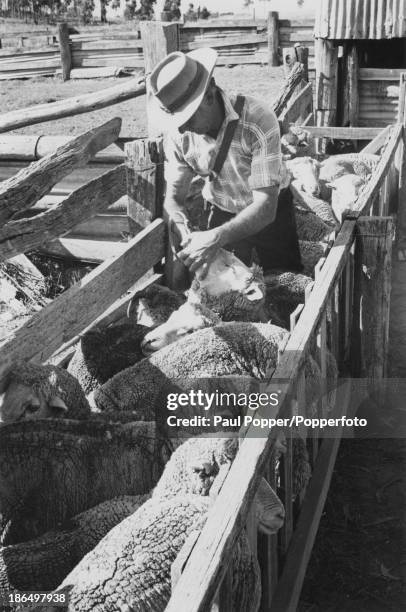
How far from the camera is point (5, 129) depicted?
5.46m

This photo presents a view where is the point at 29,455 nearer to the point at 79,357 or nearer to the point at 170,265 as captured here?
the point at 79,357

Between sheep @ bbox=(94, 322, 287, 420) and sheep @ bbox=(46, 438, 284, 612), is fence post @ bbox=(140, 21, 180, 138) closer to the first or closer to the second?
sheep @ bbox=(94, 322, 287, 420)

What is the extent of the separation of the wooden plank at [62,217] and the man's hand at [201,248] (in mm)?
805

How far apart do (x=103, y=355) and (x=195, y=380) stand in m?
0.73

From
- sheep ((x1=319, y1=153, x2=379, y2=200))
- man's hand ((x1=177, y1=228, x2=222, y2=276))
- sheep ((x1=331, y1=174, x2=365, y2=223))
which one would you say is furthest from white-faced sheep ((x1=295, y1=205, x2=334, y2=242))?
man's hand ((x1=177, y1=228, x2=222, y2=276))

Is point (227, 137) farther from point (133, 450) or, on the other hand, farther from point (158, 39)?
point (133, 450)

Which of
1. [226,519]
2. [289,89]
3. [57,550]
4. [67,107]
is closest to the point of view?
[226,519]

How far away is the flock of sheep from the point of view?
2.55m

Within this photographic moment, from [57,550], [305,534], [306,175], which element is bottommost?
[305,534]

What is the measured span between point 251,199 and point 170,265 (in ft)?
2.75

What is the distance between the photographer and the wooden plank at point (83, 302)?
12.1 feet

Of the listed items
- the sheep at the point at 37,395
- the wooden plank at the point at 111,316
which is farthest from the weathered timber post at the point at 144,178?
the sheep at the point at 37,395

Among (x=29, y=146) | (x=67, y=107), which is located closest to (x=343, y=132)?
(x=67, y=107)

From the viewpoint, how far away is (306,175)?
292 inches
